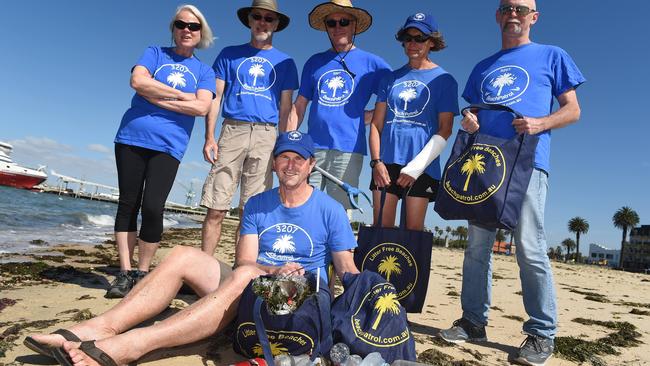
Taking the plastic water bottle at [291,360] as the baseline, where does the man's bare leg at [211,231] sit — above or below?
above

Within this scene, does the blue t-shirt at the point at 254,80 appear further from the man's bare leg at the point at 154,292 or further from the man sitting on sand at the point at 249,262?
the man's bare leg at the point at 154,292

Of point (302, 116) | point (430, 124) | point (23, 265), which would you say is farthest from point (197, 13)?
point (23, 265)

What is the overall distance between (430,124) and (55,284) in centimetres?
503

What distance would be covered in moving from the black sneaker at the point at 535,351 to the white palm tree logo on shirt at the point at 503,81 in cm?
222

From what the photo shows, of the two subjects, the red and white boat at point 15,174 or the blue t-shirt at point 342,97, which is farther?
the red and white boat at point 15,174

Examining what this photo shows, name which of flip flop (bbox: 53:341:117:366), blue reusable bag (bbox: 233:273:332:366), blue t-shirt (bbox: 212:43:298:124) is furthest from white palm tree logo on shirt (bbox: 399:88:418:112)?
flip flop (bbox: 53:341:117:366)

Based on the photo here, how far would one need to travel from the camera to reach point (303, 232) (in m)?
3.14

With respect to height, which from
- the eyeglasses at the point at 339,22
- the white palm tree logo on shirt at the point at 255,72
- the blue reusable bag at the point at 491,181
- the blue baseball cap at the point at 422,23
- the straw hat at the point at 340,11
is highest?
the straw hat at the point at 340,11

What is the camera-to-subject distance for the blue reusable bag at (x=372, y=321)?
8.61 ft

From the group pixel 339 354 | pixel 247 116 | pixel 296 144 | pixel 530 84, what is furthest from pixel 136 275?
pixel 530 84

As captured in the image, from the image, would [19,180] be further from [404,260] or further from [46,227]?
[404,260]

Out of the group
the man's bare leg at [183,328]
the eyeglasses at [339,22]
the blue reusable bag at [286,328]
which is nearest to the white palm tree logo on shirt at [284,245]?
the man's bare leg at [183,328]

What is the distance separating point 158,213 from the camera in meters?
4.49

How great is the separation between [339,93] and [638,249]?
103276 millimetres
